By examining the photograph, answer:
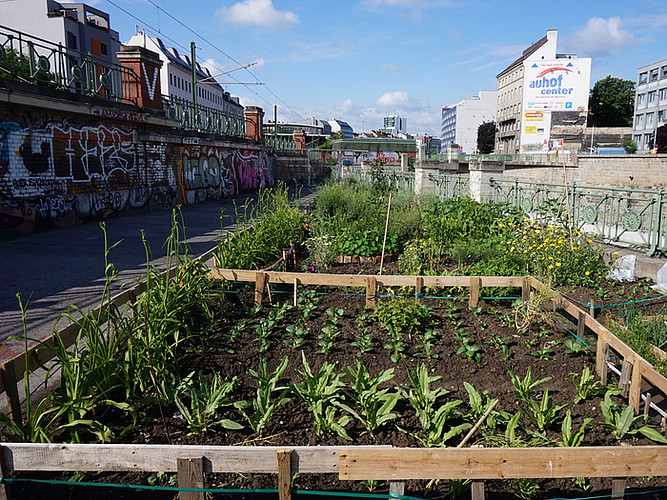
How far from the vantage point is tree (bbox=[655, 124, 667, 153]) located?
58156 millimetres

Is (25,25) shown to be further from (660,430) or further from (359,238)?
(660,430)

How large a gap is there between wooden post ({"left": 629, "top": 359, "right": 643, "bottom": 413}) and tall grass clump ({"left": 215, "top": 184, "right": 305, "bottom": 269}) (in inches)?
177

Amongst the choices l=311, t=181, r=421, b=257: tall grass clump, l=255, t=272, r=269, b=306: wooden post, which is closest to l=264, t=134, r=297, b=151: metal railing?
l=311, t=181, r=421, b=257: tall grass clump

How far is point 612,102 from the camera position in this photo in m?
81.6

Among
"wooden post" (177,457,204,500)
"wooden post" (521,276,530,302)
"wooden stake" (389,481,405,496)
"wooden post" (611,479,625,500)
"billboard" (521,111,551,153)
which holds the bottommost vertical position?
"wooden post" (611,479,625,500)

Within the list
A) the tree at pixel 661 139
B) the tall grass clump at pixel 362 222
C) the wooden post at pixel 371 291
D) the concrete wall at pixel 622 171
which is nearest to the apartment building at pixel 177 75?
the concrete wall at pixel 622 171

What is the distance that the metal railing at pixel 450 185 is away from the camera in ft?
48.6

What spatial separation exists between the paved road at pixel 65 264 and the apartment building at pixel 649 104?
6876 centimetres

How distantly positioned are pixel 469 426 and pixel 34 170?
12.4 m

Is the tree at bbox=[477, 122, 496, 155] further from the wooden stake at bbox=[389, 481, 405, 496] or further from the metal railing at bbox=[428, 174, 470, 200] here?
the wooden stake at bbox=[389, 481, 405, 496]

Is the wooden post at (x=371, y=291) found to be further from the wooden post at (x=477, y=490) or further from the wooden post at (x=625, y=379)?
the wooden post at (x=477, y=490)

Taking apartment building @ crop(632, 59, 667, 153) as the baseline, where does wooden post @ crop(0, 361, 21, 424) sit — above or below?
below

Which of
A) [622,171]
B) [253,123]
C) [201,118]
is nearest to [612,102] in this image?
[622,171]

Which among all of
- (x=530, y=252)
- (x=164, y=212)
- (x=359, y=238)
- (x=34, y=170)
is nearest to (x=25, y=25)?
(x=164, y=212)
